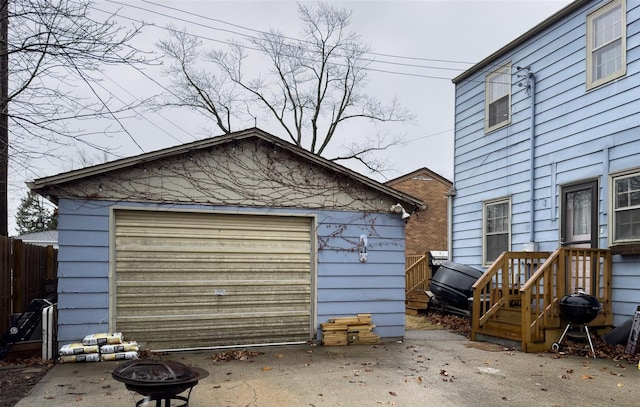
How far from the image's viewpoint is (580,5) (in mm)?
8477

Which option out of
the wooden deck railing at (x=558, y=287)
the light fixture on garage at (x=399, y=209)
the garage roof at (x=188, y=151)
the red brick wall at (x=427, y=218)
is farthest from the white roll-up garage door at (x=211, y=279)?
the red brick wall at (x=427, y=218)

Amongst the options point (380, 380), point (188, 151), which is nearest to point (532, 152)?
point (380, 380)

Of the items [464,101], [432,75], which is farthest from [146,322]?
[432,75]

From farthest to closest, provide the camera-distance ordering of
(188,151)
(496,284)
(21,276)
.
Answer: (496,284), (21,276), (188,151)

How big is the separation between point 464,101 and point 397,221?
473 centimetres

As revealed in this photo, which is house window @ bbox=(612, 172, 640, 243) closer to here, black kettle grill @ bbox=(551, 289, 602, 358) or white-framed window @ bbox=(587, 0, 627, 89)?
black kettle grill @ bbox=(551, 289, 602, 358)

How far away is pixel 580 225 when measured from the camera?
331 inches

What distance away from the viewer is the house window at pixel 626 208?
7.30 meters

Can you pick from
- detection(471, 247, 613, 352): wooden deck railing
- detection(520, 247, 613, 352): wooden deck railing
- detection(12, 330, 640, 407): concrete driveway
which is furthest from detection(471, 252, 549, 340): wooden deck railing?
detection(12, 330, 640, 407): concrete driveway

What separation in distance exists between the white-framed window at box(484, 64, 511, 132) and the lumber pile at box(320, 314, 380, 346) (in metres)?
5.35

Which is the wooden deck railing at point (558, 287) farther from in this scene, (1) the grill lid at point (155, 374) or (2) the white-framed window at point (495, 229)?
(1) the grill lid at point (155, 374)

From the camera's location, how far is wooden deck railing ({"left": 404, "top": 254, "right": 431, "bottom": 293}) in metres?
12.3

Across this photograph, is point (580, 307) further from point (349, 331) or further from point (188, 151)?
point (188, 151)

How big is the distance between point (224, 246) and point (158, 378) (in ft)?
13.0
